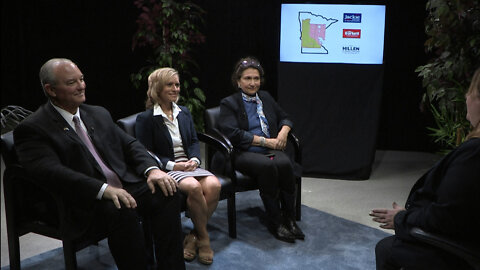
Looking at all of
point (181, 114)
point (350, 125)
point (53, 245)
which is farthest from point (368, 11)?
point (53, 245)

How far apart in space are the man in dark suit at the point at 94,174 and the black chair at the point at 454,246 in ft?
4.49

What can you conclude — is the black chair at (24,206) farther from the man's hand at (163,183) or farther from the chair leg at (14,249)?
the man's hand at (163,183)

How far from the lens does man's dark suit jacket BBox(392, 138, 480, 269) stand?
1.93 meters

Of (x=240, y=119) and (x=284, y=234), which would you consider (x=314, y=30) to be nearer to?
(x=240, y=119)

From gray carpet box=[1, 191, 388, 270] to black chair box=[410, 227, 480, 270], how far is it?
1.30 meters

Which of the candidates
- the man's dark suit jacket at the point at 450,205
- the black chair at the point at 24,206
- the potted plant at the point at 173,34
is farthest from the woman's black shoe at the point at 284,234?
the potted plant at the point at 173,34

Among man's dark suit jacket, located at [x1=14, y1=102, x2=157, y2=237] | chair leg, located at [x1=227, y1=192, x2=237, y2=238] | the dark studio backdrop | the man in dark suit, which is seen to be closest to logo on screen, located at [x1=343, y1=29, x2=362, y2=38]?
the dark studio backdrop

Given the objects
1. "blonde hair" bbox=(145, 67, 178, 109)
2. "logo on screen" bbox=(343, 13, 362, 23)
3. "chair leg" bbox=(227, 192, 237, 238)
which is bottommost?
"chair leg" bbox=(227, 192, 237, 238)

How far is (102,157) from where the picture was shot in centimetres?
294

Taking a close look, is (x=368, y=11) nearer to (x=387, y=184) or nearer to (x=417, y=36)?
(x=417, y=36)

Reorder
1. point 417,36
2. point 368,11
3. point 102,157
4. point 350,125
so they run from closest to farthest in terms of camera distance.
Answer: point 102,157, point 368,11, point 350,125, point 417,36

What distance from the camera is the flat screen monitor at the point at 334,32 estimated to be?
4.71 m

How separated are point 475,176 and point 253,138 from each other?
201 cm

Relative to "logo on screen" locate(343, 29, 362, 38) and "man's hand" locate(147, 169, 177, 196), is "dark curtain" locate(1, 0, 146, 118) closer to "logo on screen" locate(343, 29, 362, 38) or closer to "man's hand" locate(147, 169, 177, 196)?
"logo on screen" locate(343, 29, 362, 38)
